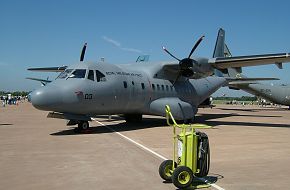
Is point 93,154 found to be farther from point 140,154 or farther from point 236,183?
point 236,183

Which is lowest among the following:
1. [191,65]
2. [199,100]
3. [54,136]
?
[54,136]

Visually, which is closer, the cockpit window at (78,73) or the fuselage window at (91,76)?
the cockpit window at (78,73)

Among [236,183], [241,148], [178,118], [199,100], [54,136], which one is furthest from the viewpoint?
[199,100]

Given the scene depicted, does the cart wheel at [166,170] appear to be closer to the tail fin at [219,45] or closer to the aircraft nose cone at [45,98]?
the aircraft nose cone at [45,98]

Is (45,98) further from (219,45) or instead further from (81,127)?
(219,45)

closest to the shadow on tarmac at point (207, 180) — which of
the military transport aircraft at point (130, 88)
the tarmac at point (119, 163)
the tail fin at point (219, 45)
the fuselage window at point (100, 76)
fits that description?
the tarmac at point (119, 163)

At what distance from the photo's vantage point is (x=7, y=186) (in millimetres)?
5445

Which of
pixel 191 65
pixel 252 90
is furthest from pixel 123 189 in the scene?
pixel 252 90

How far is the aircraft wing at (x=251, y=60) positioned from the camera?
55.5 feet

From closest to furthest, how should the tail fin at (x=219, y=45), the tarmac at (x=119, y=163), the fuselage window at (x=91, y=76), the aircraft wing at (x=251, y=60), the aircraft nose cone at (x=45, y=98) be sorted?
1. the tarmac at (x=119, y=163)
2. the aircraft nose cone at (x=45, y=98)
3. the fuselage window at (x=91, y=76)
4. the aircraft wing at (x=251, y=60)
5. the tail fin at (x=219, y=45)

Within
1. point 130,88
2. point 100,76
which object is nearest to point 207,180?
point 100,76

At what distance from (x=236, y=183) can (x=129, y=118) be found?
44.5 ft

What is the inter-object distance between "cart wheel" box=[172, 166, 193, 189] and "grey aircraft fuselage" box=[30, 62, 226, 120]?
319 inches

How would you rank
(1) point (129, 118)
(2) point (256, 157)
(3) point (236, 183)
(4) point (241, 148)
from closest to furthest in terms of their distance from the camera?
(3) point (236, 183)
(2) point (256, 157)
(4) point (241, 148)
(1) point (129, 118)
